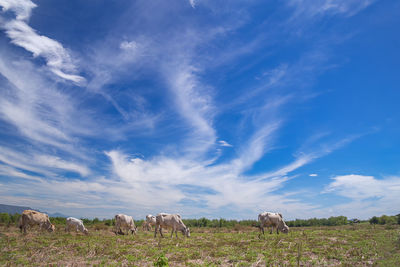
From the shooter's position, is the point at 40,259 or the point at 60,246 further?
the point at 60,246

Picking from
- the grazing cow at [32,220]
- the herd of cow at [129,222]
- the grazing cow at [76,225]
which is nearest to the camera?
the grazing cow at [32,220]

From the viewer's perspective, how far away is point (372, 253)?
43.9 ft

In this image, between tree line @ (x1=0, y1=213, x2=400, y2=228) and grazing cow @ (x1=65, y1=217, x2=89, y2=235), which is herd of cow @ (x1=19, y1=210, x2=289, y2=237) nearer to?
grazing cow @ (x1=65, y1=217, x2=89, y2=235)

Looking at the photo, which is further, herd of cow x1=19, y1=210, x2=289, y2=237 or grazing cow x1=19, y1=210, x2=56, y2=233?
herd of cow x1=19, y1=210, x2=289, y2=237

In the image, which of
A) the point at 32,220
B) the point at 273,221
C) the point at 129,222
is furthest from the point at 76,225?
the point at 273,221

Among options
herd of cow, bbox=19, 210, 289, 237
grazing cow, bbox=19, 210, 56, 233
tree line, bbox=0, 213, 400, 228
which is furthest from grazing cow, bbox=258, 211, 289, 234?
grazing cow, bbox=19, 210, 56, 233

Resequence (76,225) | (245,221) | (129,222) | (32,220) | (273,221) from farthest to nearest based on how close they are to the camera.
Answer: (245,221)
(129,222)
(273,221)
(76,225)
(32,220)

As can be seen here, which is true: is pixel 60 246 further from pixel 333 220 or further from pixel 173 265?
pixel 333 220

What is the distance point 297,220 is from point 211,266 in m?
54.4

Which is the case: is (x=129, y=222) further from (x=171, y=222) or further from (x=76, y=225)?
(x=171, y=222)

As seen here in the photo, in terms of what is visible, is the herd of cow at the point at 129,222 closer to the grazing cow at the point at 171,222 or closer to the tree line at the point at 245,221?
the grazing cow at the point at 171,222

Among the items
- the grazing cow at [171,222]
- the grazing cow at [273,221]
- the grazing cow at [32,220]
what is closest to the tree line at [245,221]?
the grazing cow at [32,220]

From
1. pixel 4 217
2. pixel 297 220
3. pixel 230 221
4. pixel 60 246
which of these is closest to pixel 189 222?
pixel 230 221

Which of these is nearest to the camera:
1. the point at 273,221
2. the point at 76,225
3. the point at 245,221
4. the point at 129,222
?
the point at 76,225
